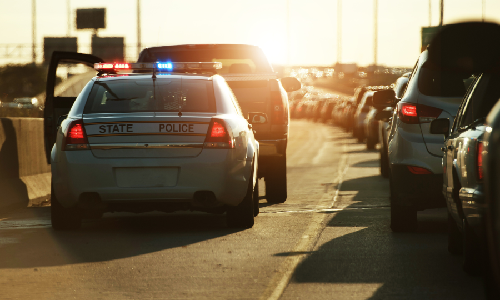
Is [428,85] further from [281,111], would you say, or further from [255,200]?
[281,111]

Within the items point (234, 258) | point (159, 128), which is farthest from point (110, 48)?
point (234, 258)

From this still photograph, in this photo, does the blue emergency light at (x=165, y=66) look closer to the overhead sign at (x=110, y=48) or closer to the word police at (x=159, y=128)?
the word police at (x=159, y=128)

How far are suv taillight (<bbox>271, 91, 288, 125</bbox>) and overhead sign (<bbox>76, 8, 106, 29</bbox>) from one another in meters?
88.2

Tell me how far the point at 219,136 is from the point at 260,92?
3.20m

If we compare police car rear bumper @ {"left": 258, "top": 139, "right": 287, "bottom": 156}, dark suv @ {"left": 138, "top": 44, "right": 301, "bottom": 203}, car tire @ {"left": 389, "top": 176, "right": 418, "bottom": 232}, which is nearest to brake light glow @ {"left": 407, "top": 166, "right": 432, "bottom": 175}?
car tire @ {"left": 389, "top": 176, "right": 418, "bottom": 232}

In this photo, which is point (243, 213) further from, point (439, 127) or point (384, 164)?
point (384, 164)

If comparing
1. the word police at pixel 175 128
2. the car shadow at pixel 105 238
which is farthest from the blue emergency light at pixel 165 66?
the car shadow at pixel 105 238

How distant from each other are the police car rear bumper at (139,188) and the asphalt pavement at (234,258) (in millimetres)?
408

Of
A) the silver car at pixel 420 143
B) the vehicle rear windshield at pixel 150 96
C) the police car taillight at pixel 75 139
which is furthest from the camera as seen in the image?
the vehicle rear windshield at pixel 150 96

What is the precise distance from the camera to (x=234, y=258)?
24.1 ft

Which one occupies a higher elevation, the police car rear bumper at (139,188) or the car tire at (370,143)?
the police car rear bumper at (139,188)

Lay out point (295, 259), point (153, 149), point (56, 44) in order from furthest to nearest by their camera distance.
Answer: point (56, 44)
point (153, 149)
point (295, 259)

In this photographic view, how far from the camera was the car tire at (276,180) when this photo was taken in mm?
12109

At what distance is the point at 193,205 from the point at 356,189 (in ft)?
19.7
